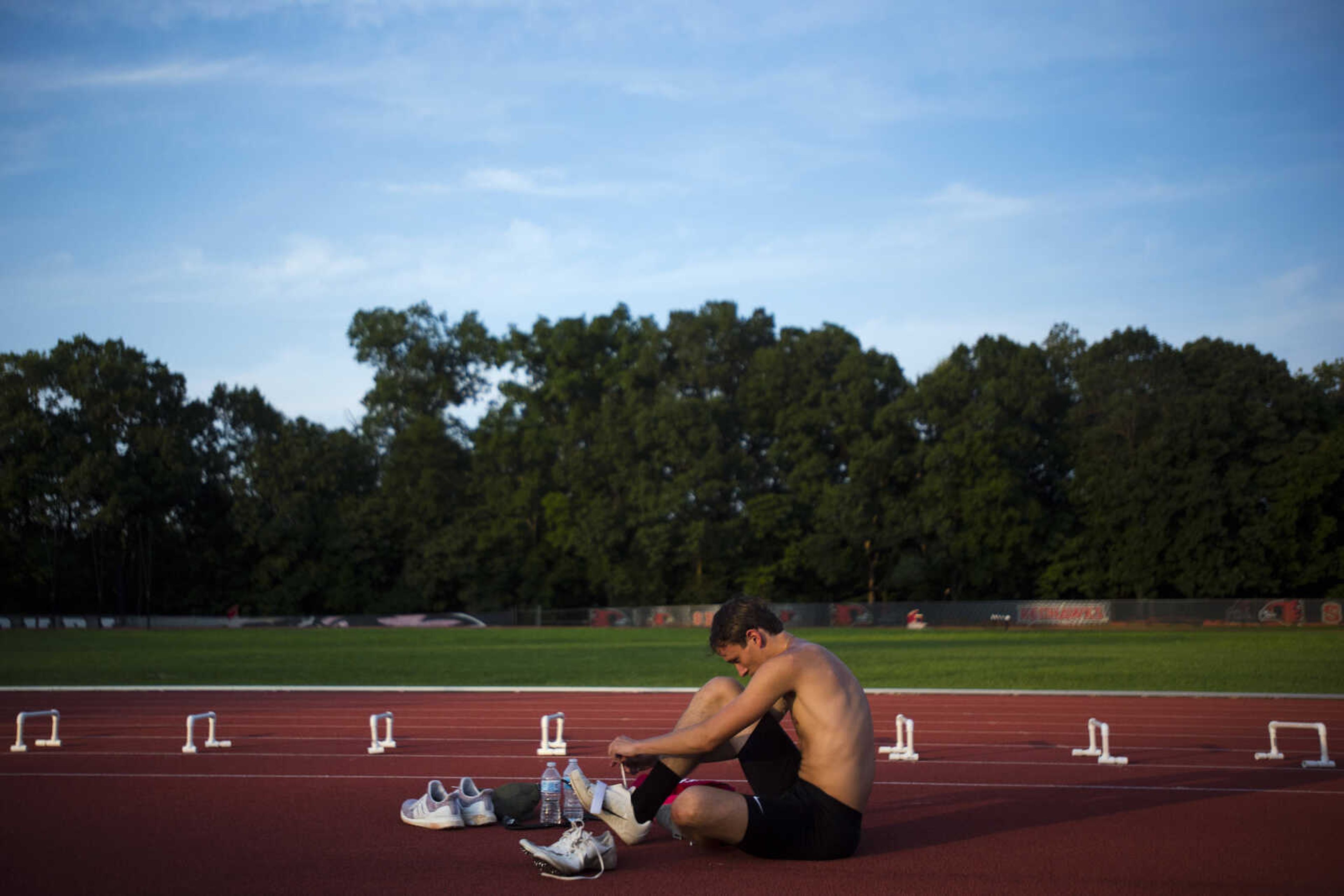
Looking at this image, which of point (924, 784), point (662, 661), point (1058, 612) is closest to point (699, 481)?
point (1058, 612)

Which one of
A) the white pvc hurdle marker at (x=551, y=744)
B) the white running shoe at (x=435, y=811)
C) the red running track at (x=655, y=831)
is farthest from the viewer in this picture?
the white pvc hurdle marker at (x=551, y=744)

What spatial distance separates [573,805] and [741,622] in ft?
5.81

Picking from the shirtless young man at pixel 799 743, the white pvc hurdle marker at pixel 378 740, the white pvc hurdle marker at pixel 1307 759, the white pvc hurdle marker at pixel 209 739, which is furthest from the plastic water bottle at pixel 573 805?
the white pvc hurdle marker at pixel 1307 759

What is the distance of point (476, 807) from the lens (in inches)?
279

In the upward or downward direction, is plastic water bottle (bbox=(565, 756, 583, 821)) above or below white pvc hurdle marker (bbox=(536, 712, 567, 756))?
above

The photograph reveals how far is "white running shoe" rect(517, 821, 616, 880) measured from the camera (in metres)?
5.78

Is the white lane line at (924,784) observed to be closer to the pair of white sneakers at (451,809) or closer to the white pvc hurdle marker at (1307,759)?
the white pvc hurdle marker at (1307,759)

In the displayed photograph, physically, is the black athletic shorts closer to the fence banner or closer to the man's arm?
the man's arm

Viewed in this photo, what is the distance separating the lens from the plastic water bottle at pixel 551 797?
6840 mm

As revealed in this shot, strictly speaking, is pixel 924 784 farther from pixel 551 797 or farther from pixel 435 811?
pixel 435 811

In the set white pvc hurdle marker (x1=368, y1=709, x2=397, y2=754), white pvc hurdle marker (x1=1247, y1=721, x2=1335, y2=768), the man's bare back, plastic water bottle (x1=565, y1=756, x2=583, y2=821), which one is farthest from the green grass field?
the man's bare back

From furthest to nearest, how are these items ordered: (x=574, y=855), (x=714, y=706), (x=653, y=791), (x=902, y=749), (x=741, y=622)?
(x=902, y=749), (x=714, y=706), (x=653, y=791), (x=741, y=622), (x=574, y=855)

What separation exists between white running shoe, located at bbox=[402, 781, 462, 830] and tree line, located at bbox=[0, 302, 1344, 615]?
51.7 meters

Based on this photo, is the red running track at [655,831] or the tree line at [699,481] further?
the tree line at [699,481]
